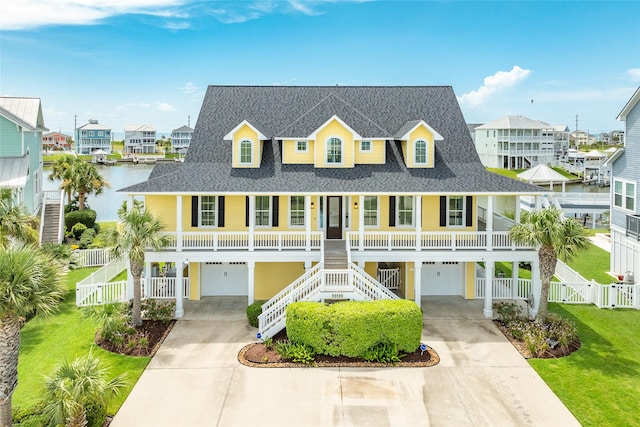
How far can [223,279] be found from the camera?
23812 mm

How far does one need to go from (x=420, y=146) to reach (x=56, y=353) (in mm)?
17422

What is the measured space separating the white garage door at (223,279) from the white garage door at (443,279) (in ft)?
29.5

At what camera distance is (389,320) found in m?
16.5

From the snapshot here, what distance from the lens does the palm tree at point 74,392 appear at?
11.2m

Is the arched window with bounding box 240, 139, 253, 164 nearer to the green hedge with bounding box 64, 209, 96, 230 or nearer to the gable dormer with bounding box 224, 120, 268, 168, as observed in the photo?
the gable dormer with bounding box 224, 120, 268, 168

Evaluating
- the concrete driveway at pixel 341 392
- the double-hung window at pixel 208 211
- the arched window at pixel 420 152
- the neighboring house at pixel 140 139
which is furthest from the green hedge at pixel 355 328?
the neighboring house at pixel 140 139

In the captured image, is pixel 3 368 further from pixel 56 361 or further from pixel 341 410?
pixel 341 410

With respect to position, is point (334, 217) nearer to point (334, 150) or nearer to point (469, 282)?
point (334, 150)

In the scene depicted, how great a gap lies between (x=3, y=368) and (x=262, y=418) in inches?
254

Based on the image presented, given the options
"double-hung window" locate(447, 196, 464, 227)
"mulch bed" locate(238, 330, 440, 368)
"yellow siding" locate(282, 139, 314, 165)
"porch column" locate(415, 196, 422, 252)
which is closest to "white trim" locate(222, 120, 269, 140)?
"yellow siding" locate(282, 139, 314, 165)

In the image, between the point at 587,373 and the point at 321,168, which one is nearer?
the point at 587,373

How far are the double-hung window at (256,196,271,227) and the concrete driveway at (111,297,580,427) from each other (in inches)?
241

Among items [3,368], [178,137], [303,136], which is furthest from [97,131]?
[3,368]

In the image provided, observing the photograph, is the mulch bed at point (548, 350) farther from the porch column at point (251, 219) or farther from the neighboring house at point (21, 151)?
the neighboring house at point (21, 151)
